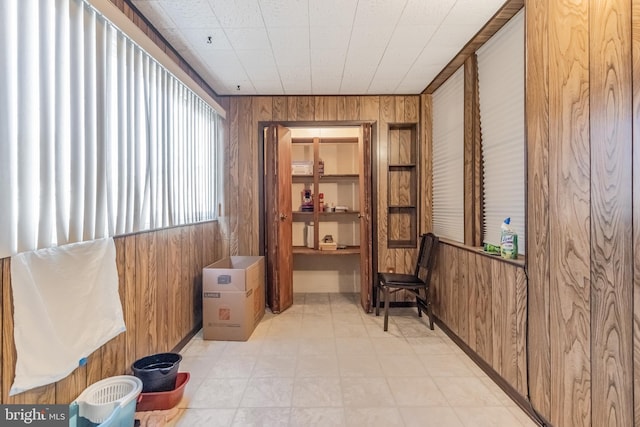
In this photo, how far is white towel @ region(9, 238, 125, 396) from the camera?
127 cm

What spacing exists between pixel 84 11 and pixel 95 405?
2.00 metres

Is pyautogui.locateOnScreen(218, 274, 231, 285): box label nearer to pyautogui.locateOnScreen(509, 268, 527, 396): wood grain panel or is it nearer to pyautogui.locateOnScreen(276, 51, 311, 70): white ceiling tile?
pyautogui.locateOnScreen(276, 51, 311, 70): white ceiling tile

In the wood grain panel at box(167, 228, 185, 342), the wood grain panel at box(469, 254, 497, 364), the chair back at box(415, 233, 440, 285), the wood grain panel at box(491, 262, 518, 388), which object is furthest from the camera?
the chair back at box(415, 233, 440, 285)

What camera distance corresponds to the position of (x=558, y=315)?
5.33 ft

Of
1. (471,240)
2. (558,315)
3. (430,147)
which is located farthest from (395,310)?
(558,315)

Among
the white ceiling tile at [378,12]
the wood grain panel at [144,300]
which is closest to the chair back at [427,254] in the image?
the white ceiling tile at [378,12]

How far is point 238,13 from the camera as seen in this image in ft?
7.12

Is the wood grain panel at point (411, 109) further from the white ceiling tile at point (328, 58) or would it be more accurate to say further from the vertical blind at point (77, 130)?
the vertical blind at point (77, 130)

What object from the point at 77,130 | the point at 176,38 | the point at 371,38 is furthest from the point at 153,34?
the point at 371,38

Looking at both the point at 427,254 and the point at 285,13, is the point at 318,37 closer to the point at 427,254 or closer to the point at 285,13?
the point at 285,13

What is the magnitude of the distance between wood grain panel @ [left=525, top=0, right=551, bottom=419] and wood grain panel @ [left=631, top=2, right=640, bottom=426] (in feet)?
1.50

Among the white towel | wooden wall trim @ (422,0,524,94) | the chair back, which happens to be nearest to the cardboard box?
the white towel

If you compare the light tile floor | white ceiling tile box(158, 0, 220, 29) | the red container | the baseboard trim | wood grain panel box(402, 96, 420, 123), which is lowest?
the light tile floor

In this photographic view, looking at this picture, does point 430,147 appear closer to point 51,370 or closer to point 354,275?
point 354,275
